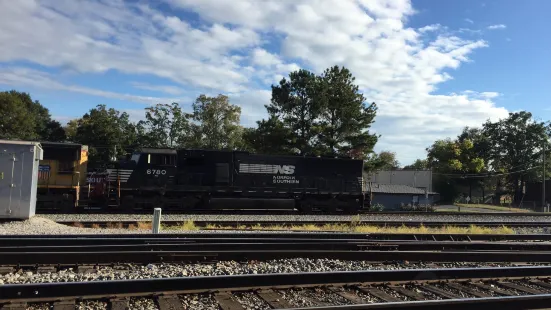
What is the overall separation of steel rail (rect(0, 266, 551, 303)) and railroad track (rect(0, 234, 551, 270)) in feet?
5.74

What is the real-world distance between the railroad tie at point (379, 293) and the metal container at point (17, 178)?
1240cm

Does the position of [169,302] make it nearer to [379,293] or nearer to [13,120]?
[379,293]

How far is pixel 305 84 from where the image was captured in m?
37.5

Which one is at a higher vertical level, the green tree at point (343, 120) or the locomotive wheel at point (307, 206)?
the green tree at point (343, 120)

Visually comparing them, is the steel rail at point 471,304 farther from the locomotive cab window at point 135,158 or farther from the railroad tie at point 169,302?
the locomotive cab window at point 135,158

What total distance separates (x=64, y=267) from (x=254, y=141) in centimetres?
2990

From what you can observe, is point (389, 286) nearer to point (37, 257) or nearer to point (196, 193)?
point (37, 257)

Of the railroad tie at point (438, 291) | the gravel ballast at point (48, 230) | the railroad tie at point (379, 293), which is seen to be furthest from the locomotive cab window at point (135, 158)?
the railroad tie at point (438, 291)

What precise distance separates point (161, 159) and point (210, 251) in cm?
1225

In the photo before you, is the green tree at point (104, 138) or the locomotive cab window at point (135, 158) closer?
the locomotive cab window at point (135, 158)

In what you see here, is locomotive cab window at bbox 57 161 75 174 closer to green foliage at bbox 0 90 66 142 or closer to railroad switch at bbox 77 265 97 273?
railroad switch at bbox 77 265 97 273

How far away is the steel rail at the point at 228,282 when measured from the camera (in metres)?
5.04

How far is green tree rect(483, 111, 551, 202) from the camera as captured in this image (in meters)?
74.4

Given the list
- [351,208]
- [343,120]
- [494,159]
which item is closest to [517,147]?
[494,159]
